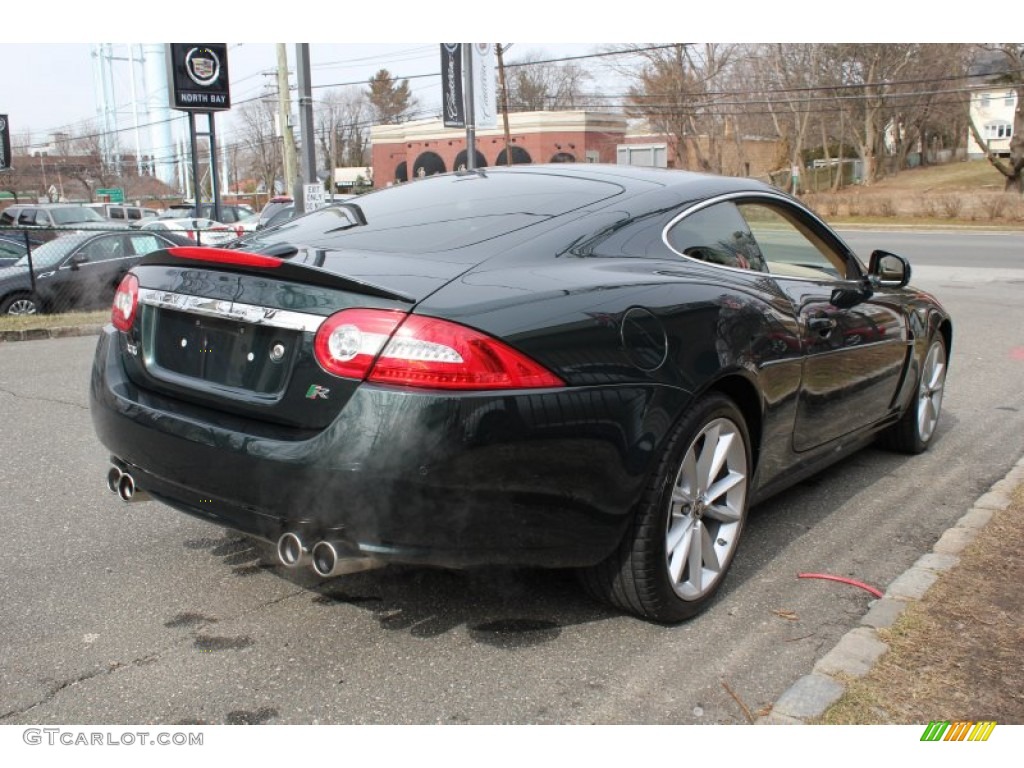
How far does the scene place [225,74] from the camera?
24438 mm

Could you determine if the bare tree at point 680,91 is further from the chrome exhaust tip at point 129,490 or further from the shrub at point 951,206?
the chrome exhaust tip at point 129,490

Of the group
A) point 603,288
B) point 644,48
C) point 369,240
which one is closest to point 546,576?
point 603,288

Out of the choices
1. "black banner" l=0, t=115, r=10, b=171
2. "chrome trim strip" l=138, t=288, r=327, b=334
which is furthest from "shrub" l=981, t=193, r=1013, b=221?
"chrome trim strip" l=138, t=288, r=327, b=334

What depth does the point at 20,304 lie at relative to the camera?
526 inches

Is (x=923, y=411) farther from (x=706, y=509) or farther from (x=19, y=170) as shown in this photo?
(x=19, y=170)

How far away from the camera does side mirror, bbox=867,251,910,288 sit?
484cm

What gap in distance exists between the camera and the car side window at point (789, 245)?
4.15 m

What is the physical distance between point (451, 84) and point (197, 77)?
322 inches

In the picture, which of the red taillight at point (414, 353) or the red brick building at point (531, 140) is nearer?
the red taillight at point (414, 353)

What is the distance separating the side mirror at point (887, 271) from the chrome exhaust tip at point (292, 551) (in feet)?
10.9

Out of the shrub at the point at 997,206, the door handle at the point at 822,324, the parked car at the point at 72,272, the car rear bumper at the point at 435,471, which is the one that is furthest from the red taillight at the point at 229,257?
the shrub at the point at 997,206

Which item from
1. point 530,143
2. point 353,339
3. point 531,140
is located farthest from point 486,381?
point 530,143

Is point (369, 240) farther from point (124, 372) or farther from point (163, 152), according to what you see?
point (163, 152)

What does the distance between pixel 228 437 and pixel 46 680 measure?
0.93 metres
